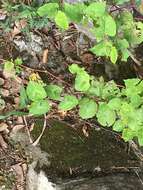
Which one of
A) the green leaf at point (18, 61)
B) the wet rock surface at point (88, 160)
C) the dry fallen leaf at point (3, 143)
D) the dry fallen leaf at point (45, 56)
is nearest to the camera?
the wet rock surface at point (88, 160)

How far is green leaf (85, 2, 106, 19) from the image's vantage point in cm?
186

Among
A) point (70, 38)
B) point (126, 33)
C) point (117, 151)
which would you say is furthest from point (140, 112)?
point (70, 38)

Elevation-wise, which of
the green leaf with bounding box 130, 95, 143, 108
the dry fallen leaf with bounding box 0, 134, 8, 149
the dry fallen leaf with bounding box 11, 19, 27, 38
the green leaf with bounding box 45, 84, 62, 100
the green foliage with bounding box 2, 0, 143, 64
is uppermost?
the green foliage with bounding box 2, 0, 143, 64

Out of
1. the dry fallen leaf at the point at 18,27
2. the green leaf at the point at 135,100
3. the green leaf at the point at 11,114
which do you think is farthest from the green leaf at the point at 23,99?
the green leaf at the point at 135,100

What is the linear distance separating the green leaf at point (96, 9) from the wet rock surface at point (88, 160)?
42.5 inches

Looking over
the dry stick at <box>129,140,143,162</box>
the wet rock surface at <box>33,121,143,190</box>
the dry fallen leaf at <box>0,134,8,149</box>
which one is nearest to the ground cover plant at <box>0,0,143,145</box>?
the wet rock surface at <box>33,121,143,190</box>

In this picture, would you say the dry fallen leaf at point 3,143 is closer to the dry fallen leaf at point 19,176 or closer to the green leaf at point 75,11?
the dry fallen leaf at point 19,176

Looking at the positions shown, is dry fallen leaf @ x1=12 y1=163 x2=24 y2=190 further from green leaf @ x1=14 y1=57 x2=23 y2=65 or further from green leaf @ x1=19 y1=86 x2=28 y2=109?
green leaf @ x1=14 y1=57 x2=23 y2=65

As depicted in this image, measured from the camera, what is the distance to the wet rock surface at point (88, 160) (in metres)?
2.49

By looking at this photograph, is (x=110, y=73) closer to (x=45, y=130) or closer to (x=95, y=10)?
(x=45, y=130)

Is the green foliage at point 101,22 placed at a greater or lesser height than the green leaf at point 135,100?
greater

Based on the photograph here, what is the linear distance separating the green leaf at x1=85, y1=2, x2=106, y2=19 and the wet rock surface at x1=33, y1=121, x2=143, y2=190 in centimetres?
108

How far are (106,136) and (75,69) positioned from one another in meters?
0.90

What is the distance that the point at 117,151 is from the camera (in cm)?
271
